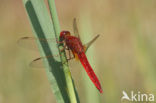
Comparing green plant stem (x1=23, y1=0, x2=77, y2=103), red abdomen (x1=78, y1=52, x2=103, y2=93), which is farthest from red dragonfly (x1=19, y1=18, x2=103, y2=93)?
green plant stem (x1=23, y1=0, x2=77, y2=103)

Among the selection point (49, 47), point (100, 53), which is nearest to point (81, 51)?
point (49, 47)

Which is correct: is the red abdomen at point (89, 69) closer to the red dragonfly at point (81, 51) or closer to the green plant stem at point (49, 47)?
the red dragonfly at point (81, 51)

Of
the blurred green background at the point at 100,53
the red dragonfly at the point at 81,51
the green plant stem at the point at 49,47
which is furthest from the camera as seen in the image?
the blurred green background at the point at 100,53

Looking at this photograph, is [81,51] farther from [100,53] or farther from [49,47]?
[100,53]

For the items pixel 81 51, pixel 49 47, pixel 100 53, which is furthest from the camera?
pixel 100 53

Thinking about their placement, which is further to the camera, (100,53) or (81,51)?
(100,53)

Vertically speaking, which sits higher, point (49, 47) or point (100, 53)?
point (49, 47)

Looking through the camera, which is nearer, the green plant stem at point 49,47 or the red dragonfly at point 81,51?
the green plant stem at point 49,47

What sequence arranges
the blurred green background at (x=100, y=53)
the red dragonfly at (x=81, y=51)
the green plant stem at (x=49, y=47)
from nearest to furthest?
the green plant stem at (x=49, y=47) < the red dragonfly at (x=81, y=51) < the blurred green background at (x=100, y=53)

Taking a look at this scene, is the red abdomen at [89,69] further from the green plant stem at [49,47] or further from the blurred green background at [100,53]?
the green plant stem at [49,47]

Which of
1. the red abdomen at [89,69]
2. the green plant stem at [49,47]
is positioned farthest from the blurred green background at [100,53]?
the green plant stem at [49,47]
